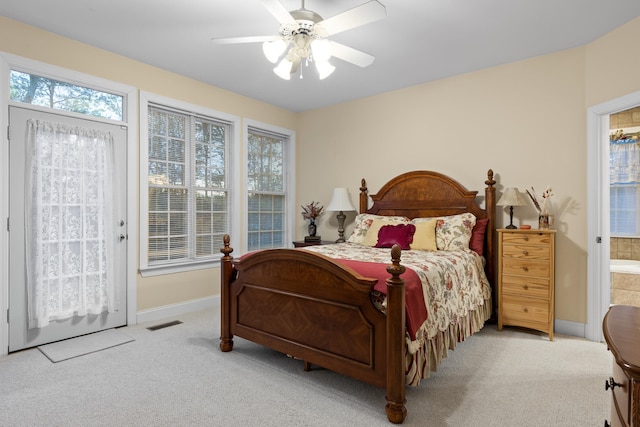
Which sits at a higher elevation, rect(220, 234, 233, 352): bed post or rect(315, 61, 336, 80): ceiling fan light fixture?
rect(315, 61, 336, 80): ceiling fan light fixture

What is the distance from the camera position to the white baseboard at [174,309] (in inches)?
146

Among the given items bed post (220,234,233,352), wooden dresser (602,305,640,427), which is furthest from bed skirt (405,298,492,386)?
bed post (220,234,233,352)

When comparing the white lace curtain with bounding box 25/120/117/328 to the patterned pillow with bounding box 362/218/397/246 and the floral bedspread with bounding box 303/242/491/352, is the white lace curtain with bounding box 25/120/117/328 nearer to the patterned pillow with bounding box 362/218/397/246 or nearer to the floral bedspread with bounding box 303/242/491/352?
the floral bedspread with bounding box 303/242/491/352

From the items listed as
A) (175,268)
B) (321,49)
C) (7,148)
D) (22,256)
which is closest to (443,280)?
(321,49)

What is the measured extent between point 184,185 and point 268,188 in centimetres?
136

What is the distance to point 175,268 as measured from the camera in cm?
400

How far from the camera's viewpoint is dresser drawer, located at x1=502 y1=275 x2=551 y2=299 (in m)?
3.19

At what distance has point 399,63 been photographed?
12.0 feet

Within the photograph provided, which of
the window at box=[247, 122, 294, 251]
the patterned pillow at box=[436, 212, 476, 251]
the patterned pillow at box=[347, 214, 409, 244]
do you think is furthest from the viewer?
the window at box=[247, 122, 294, 251]

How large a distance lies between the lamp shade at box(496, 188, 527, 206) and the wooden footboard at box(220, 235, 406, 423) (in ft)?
6.37

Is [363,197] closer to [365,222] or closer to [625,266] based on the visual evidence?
[365,222]

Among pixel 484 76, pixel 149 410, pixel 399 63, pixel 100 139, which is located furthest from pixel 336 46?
pixel 149 410

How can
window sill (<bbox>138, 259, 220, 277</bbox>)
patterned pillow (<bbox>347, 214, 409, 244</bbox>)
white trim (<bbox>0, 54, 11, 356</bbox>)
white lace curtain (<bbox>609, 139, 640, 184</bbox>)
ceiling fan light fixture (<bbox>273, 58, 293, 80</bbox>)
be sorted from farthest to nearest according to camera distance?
white lace curtain (<bbox>609, 139, 640, 184</bbox>), patterned pillow (<bbox>347, 214, 409, 244</bbox>), window sill (<bbox>138, 259, 220, 277</bbox>), white trim (<bbox>0, 54, 11, 356</bbox>), ceiling fan light fixture (<bbox>273, 58, 293, 80</bbox>)

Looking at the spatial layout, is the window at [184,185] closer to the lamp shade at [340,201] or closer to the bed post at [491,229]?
the lamp shade at [340,201]
